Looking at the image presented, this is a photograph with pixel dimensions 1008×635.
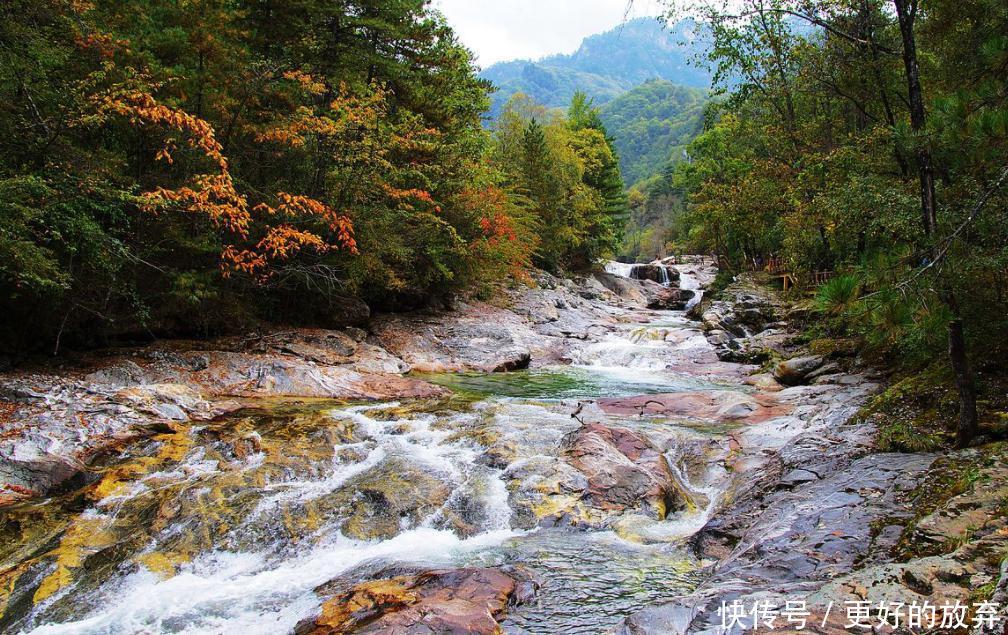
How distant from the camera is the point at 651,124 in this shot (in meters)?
141

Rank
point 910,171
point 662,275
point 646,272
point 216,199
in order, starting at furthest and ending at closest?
point 646,272 < point 662,275 < point 216,199 < point 910,171

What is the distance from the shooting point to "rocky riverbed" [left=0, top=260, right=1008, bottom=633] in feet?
12.8

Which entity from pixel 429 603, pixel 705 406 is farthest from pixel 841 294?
pixel 705 406

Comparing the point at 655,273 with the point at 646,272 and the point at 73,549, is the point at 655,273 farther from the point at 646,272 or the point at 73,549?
the point at 73,549

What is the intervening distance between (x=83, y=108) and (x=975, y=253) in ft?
34.5

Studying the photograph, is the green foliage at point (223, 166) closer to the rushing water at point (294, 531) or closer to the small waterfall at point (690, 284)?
the rushing water at point (294, 531)

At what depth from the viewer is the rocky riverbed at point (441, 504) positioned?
3902mm

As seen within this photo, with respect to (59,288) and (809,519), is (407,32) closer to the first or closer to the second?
(59,288)

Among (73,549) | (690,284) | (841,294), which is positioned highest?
(841,294)

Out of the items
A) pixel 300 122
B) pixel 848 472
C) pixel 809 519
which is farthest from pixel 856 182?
pixel 300 122

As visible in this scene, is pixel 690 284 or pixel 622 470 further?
pixel 690 284

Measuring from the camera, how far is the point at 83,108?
24.5 feet

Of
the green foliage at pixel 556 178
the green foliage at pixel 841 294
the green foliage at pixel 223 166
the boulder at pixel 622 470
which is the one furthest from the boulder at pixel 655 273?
the green foliage at pixel 841 294

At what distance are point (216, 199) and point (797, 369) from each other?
1247cm
